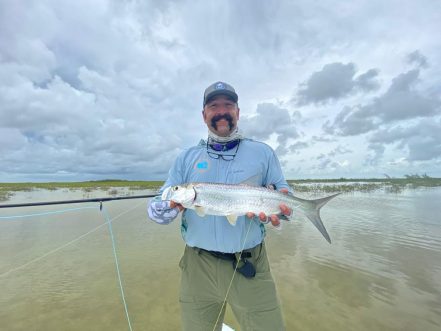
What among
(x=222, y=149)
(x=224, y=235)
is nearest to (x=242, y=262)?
(x=224, y=235)

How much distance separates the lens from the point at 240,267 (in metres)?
3.32

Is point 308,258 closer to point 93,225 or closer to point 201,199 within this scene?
point 201,199

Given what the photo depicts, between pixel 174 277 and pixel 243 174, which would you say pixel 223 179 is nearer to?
pixel 243 174

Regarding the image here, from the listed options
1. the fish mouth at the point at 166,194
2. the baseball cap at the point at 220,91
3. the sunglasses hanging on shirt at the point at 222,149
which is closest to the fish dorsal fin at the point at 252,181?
the sunglasses hanging on shirt at the point at 222,149

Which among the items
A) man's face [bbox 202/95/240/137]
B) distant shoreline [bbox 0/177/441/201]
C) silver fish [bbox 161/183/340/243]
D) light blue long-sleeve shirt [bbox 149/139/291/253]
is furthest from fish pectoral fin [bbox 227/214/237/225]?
distant shoreline [bbox 0/177/441/201]

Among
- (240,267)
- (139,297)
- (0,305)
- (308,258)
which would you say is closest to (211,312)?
(240,267)

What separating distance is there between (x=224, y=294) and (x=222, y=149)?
189cm

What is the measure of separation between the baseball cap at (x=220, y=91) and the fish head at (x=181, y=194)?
4.46 feet

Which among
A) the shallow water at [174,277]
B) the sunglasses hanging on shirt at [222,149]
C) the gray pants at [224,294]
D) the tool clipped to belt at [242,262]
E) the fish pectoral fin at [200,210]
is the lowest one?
the shallow water at [174,277]

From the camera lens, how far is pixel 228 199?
352 cm

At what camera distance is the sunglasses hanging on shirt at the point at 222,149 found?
3.77 metres

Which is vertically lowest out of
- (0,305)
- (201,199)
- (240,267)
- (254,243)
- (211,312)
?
(0,305)

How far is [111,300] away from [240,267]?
15.7 ft

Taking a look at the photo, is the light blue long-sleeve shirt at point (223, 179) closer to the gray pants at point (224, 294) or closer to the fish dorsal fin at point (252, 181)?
the fish dorsal fin at point (252, 181)
